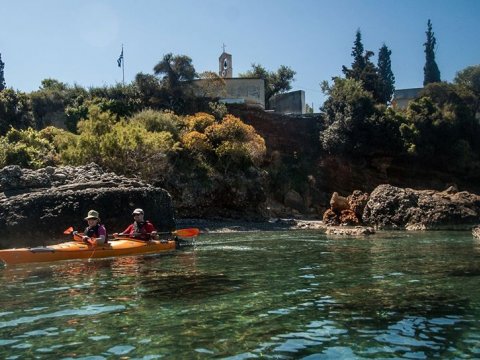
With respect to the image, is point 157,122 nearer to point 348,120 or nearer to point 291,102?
point 348,120

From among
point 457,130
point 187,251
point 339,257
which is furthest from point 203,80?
point 339,257

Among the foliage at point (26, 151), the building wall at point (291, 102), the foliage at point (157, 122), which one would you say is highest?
the building wall at point (291, 102)

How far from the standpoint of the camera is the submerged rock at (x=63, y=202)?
63.8 feet


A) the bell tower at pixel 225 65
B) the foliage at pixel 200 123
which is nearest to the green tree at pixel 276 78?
the bell tower at pixel 225 65

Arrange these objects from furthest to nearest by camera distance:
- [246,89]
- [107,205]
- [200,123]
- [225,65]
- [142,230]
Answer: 1. [225,65]
2. [246,89]
3. [200,123]
4. [107,205]
5. [142,230]

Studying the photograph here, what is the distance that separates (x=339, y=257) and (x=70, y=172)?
44.8 feet

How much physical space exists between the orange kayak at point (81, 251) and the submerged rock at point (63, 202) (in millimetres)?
3611

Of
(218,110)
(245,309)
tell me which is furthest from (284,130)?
(245,309)

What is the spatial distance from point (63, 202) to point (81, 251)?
5.08 m

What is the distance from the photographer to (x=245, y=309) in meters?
8.31

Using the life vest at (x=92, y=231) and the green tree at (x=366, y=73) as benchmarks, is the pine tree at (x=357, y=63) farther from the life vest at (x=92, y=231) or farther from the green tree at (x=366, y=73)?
the life vest at (x=92, y=231)

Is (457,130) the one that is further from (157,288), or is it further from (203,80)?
(157,288)

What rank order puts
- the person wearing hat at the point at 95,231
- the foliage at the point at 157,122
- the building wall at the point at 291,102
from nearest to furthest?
1. the person wearing hat at the point at 95,231
2. the foliage at the point at 157,122
3. the building wall at the point at 291,102

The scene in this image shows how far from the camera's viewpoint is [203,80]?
5388cm
